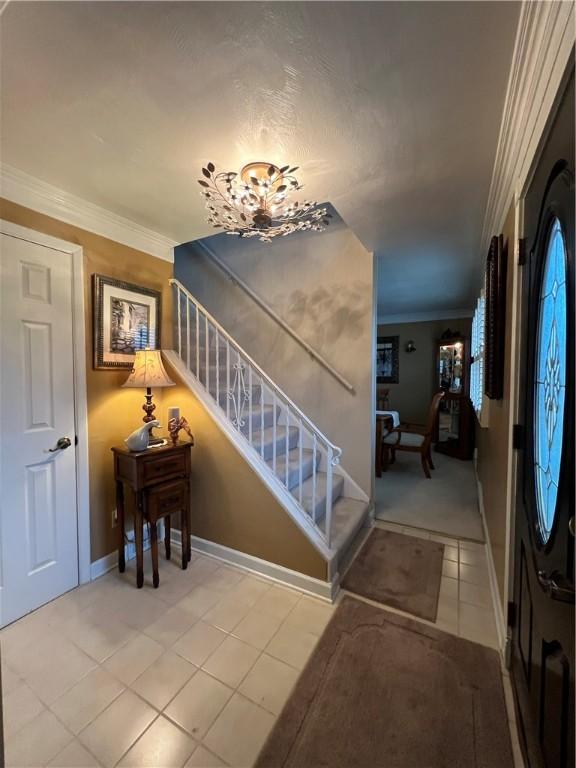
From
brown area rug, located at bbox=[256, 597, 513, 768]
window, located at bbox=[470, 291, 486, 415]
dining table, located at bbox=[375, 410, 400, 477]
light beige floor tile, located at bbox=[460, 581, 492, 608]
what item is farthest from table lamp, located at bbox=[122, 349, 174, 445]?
dining table, located at bbox=[375, 410, 400, 477]

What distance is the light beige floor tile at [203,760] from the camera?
1.11m

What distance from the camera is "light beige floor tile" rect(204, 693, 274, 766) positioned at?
3.76 ft

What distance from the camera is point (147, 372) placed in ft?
6.97

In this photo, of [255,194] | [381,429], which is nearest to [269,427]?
[381,429]

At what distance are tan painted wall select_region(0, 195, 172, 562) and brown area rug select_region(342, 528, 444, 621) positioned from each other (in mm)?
1739

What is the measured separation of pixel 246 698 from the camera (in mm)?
1336

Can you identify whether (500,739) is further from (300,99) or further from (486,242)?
(486,242)

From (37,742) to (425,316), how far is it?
6576mm

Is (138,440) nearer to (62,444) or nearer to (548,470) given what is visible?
(62,444)

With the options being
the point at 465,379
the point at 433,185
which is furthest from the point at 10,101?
the point at 465,379

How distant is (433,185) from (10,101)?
6.91ft

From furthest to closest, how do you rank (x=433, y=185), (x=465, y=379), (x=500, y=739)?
(x=465, y=379) → (x=433, y=185) → (x=500, y=739)

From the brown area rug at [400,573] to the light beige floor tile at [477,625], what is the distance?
5.7 inches

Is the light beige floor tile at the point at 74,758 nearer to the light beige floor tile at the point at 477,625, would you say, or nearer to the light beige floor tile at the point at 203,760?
the light beige floor tile at the point at 203,760
